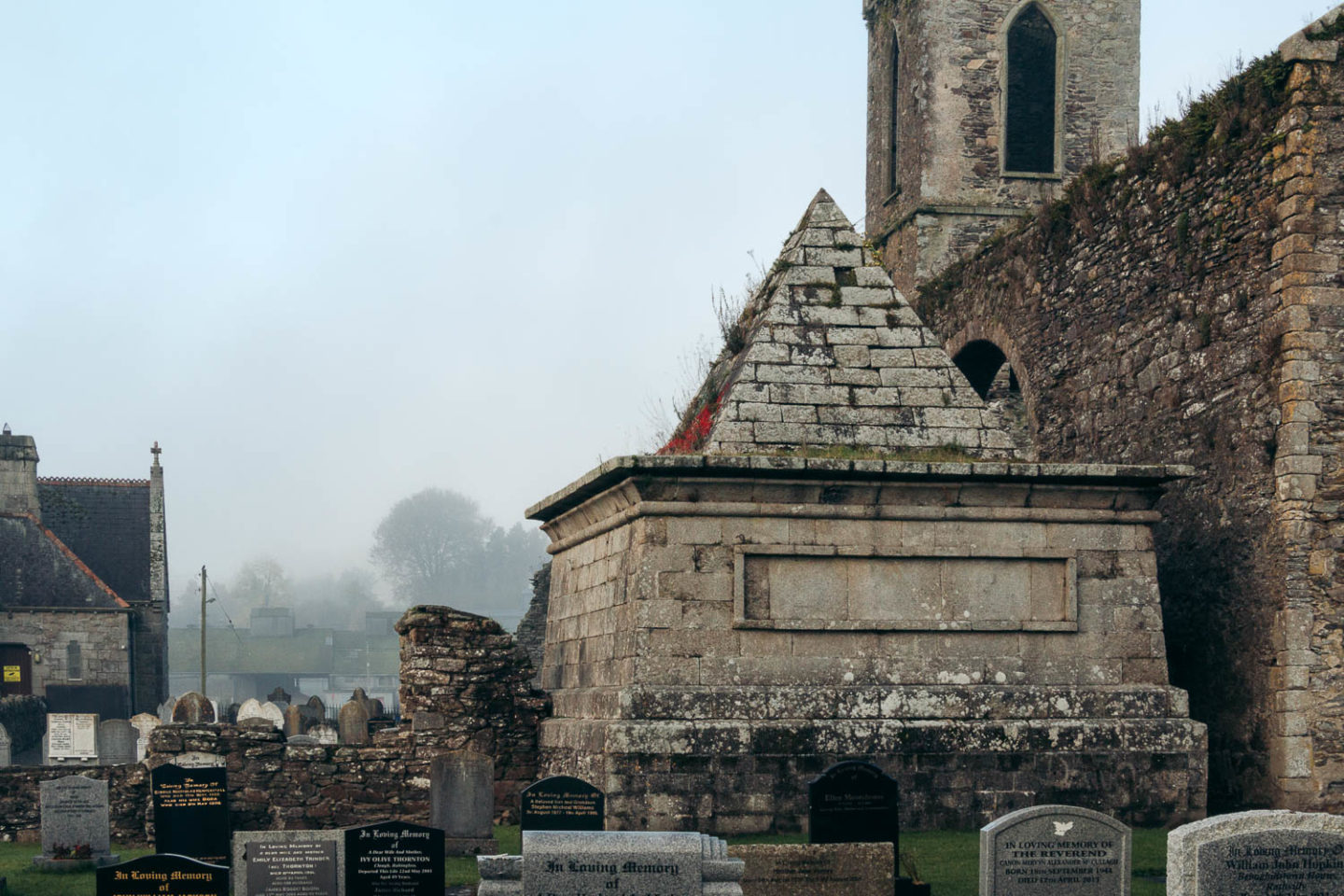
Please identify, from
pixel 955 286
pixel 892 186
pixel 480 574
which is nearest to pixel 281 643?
pixel 480 574

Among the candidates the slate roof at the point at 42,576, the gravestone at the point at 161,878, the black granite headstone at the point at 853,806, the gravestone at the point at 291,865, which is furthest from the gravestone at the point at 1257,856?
the slate roof at the point at 42,576

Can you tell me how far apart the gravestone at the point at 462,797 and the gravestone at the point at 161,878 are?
4.24 metres

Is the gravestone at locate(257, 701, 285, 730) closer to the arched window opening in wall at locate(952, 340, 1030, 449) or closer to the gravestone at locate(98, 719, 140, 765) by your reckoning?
the gravestone at locate(98, 719, 140, 765)

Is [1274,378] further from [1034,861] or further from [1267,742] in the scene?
[1034,861]

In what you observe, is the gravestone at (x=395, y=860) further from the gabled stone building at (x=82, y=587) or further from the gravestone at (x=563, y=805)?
the gabled stone building at (x=82, y=587)

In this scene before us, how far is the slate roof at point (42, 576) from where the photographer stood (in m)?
38.3

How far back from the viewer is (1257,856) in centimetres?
820

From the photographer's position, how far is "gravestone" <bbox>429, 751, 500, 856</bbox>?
1310 centimetres

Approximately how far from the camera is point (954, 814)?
12359mm

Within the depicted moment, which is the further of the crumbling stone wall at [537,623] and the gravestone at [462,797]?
the crumbling stone wall at [537,623]

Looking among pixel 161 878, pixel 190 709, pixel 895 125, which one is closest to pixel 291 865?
pixel 161 878

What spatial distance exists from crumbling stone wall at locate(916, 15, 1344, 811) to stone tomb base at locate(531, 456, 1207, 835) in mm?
1002

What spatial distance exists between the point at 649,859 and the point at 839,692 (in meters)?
4.59

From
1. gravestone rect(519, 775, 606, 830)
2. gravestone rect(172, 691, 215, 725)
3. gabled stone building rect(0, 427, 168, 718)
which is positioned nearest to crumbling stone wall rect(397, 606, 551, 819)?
gravestone rect(519, 775, 606, 830)
